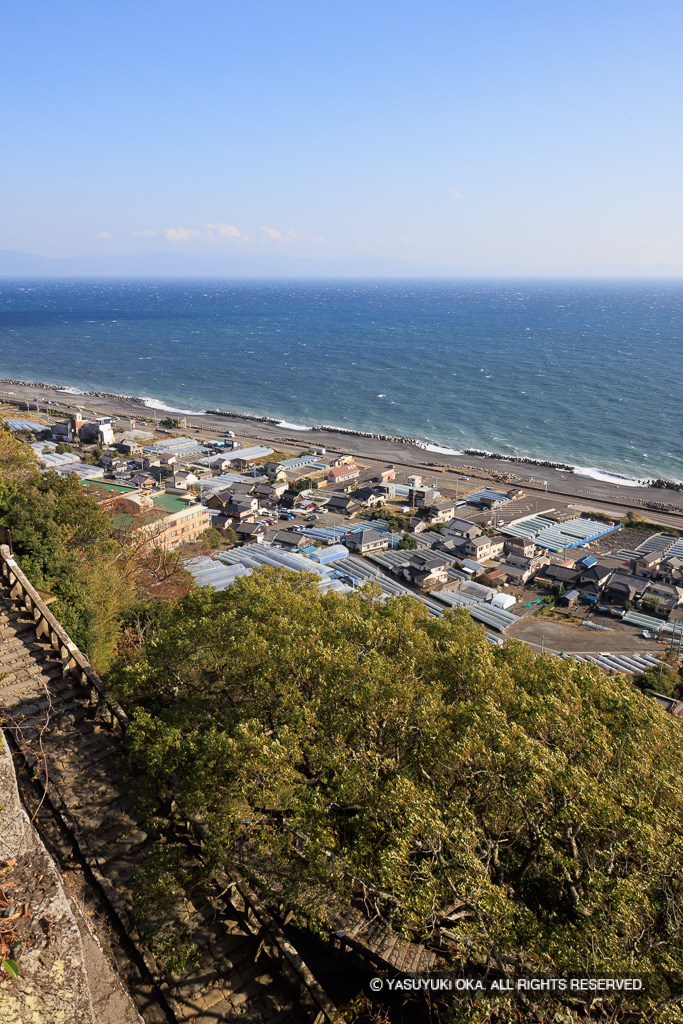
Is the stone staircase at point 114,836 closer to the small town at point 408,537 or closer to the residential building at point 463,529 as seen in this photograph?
the small town at point 408,537

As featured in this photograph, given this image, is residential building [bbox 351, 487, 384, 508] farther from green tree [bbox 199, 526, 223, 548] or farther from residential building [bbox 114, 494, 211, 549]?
green tree [bbox 199, 526, 223, 548]

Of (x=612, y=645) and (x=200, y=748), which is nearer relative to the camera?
(x=200, y=748)

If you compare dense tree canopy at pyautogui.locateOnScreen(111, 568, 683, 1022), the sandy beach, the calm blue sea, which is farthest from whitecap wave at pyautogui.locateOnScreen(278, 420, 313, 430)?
dense tree canopy at pyautogui.locateOnScreen(111, 568, 683, 1022)

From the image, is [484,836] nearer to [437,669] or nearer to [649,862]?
[649,862]

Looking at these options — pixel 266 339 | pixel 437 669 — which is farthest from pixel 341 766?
pixel 266 339

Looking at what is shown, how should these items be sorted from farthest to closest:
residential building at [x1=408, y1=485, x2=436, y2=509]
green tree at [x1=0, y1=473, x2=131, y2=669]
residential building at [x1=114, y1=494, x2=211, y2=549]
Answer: residential building at [x1=408, y1=485, x2=436, y2=509] → residential building at [x1=114, y1=494, x2=211, y2=549] → green tree at [x1=0, y1=473, x2=131, y2=669]
